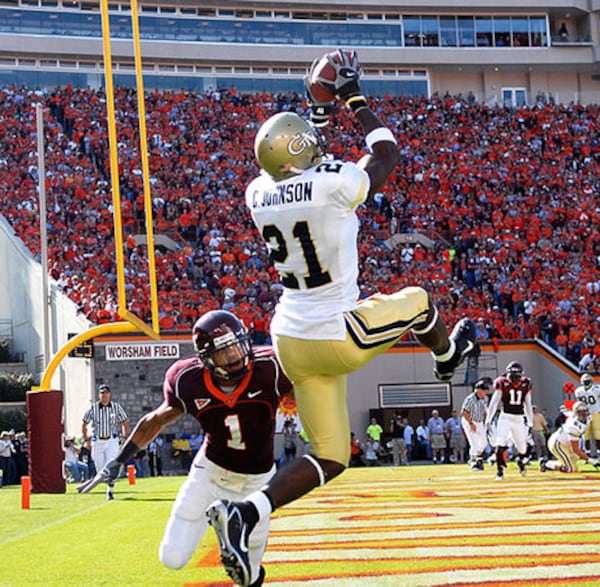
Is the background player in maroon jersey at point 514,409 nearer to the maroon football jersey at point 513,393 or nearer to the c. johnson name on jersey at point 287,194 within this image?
the maroon football jersey at point 513,393

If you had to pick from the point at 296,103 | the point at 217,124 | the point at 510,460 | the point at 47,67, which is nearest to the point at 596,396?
the point at 510,460

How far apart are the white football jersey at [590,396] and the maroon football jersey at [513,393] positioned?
2.08 m

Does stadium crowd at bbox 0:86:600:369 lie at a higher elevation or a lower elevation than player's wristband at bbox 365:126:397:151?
higher

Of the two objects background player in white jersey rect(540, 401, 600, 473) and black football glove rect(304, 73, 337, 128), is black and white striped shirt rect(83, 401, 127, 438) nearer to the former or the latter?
background player in white jersey rect(540, 401, 600, 473)

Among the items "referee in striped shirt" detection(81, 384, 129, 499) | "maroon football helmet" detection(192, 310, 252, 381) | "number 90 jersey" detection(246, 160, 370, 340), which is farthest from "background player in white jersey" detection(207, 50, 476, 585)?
"referee in striped shirt" detection(81, 384, 129, 499)

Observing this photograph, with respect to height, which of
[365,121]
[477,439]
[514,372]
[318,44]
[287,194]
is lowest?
[477,439]

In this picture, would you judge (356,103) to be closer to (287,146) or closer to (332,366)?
(287,146)

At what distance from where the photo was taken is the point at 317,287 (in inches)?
202

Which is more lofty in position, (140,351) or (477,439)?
(140,351)

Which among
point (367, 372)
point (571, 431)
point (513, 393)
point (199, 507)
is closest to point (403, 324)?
point (199, 507)

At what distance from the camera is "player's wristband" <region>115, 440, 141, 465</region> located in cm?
563

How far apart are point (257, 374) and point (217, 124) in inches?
1083

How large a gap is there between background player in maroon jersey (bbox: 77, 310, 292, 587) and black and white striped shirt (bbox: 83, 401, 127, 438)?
356 inches

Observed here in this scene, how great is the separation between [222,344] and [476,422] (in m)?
12.0
